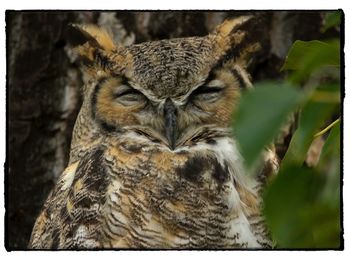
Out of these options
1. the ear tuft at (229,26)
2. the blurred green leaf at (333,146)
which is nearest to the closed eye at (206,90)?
the ear tuft at (229,26)

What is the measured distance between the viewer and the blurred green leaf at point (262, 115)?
1.34ft

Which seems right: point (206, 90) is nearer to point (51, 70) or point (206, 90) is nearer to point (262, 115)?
point (51, 70)

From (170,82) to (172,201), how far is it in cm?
22

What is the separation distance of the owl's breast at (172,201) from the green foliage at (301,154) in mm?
786

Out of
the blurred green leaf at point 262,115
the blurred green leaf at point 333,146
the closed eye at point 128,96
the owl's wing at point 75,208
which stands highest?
the blurred green leaf at point 262,115

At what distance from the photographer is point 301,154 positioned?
0.53 m

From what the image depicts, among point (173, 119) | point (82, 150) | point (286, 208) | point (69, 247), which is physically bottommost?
point (69, 247)

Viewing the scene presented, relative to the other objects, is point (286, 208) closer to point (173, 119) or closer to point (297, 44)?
point (297, 44)

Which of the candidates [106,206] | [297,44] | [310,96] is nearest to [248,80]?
[106,206]

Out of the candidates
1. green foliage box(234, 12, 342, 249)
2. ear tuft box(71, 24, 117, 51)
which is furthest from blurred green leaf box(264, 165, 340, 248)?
ear tuft box(71, 24, 117, 51)

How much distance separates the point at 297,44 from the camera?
76 cm

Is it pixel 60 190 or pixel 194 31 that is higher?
pixel 194 31

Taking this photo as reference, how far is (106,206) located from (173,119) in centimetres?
20

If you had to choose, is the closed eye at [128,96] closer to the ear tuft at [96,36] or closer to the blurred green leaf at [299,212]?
the ear tuft at [96,36]
